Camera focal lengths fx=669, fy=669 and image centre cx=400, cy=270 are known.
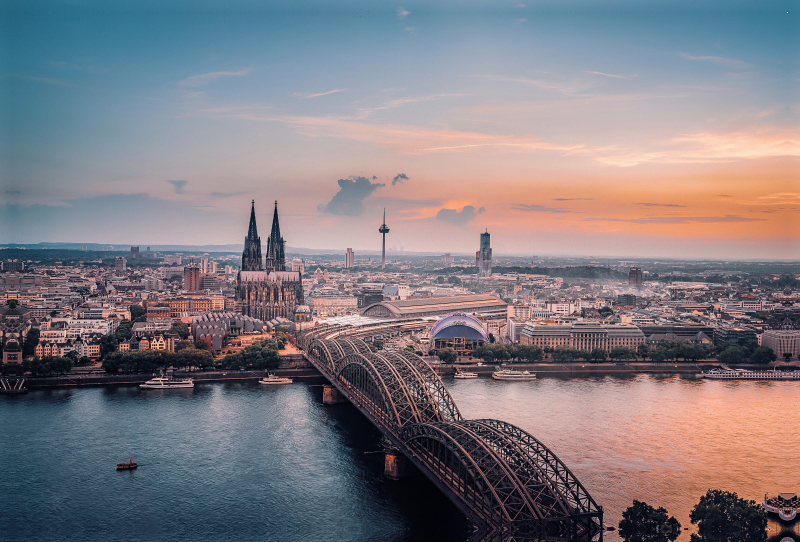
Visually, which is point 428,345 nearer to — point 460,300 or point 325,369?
point 325,369

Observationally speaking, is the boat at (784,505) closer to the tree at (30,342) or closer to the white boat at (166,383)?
the white boat at (166,383)

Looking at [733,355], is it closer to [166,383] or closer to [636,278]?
[166,383]

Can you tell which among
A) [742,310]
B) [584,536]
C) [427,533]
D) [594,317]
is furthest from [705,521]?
[742,310]

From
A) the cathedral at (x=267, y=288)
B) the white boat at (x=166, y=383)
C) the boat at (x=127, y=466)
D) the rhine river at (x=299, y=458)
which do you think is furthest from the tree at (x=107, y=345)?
the boat at (x=127, y=466)

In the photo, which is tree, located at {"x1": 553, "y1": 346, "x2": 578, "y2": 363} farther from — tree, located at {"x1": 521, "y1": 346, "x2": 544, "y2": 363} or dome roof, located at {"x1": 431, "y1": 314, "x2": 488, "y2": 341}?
dome roof, located at {"x1": 431, "y1": 314, "x2": 488, "y2": 341}

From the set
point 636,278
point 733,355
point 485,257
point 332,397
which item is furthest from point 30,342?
point 485,257

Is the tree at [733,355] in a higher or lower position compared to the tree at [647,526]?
higher
